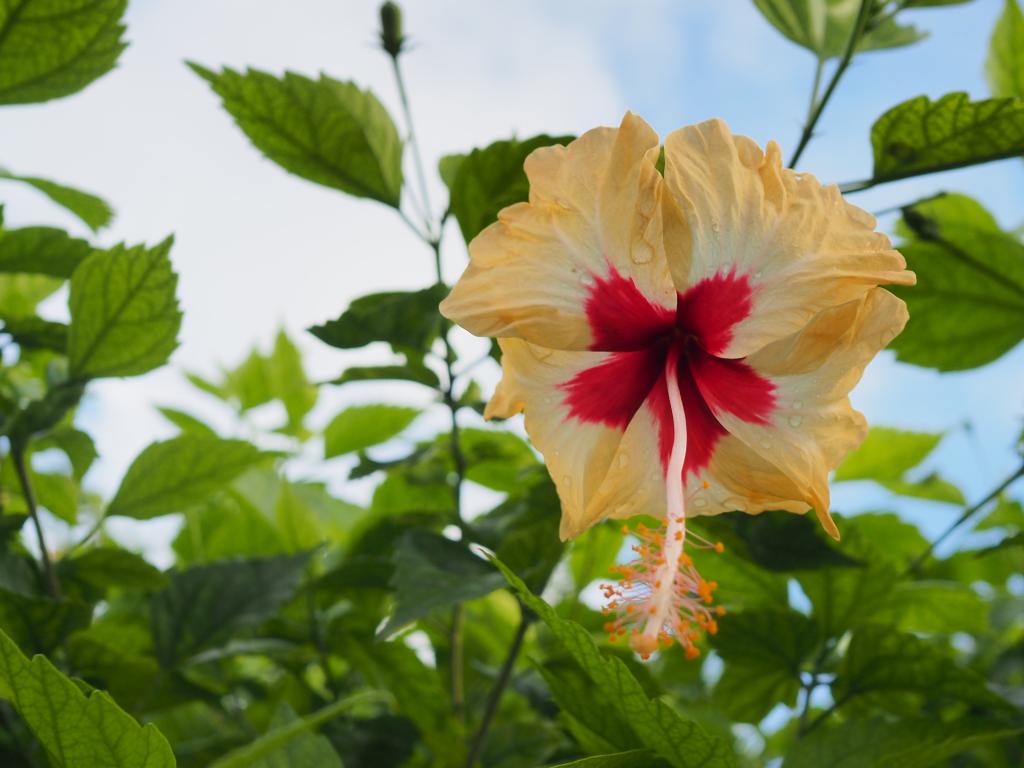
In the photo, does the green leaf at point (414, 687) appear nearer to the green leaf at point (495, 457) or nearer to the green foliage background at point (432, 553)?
the green foliage background at point (432, 553)

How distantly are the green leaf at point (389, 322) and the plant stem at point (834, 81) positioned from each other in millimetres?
409

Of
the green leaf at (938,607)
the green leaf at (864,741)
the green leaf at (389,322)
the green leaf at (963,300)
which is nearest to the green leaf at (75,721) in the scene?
the green leaf at (389,322)

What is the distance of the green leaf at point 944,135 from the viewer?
103 centimetres

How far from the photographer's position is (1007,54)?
Result: 4.68 ft

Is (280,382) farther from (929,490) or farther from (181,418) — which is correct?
(929,490)

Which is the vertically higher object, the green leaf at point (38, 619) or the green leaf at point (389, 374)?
the green leaf at point (389, 374)

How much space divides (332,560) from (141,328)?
64cm

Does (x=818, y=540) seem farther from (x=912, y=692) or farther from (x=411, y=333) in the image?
(x=411, y=333)

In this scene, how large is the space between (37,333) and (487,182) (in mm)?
607

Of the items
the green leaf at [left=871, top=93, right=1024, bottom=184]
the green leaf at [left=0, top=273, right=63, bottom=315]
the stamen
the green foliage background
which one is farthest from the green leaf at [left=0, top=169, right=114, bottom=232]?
the green leaf at [left=871, top=93, right=1024, bottom=184]

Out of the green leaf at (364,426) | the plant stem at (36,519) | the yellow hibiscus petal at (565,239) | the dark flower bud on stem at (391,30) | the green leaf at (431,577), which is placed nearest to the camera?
A: the yellow hibiscus petal at (565,239)

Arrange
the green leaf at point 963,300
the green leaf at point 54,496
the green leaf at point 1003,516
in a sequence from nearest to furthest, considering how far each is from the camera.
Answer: the green leaf at point 963,300
the green leaf at point 54,496
the green leaf at point 1003,516

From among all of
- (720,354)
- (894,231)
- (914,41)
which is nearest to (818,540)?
(720,354)

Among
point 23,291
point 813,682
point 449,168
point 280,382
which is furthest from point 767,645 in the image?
point 23,291
